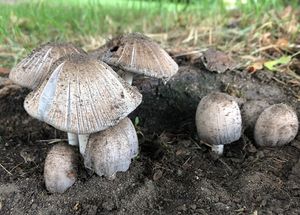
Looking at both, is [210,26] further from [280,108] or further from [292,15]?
[280,108]

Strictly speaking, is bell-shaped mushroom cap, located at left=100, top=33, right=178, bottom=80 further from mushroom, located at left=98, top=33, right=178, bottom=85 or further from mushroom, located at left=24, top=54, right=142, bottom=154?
mushroom, located at left=24, top=54, right=142, bottom=154

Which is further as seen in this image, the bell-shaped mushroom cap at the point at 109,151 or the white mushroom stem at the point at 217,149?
the white mushroom stem at the point at 217,149

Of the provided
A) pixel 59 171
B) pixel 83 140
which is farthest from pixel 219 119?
pixel 59 171

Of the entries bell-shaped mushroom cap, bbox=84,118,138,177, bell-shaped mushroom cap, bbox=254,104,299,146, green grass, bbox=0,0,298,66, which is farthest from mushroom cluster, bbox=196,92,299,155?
green grass, bbox=0,0,298,66

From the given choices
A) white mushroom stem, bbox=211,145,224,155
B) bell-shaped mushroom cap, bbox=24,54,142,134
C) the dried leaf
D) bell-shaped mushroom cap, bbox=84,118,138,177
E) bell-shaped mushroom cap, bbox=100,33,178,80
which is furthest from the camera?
the dried leaf

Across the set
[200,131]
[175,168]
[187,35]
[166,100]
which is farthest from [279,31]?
[175,168]

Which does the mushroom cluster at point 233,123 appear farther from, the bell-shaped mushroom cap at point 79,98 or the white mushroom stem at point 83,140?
the white mushroom stem at point 83,140

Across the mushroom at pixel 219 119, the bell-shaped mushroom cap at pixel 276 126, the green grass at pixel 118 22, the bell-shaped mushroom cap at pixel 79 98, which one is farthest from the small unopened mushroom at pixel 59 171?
the green grass at pixel 118 22
